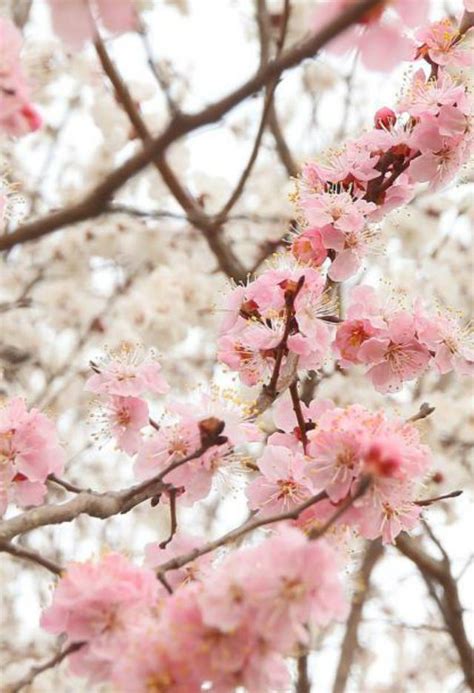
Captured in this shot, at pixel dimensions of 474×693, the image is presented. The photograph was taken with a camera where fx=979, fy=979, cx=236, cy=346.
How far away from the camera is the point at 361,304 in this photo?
1.98 m

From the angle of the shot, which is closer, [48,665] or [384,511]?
[48,665]

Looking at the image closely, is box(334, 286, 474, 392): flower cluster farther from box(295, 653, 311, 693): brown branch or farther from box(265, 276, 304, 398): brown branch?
box(295, 653, 311, 693): brown branch

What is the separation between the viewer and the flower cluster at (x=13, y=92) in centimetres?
150

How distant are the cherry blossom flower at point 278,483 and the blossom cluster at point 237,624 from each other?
0.53 m

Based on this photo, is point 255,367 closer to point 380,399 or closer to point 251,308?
point 251,308

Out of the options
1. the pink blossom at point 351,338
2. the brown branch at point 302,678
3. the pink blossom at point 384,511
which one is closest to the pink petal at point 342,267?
the pink blossom at point 351,338

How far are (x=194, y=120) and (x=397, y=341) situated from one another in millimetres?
1129

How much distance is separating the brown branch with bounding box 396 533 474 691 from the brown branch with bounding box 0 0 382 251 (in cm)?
210

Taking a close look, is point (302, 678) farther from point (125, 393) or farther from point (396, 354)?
point (125, 393)

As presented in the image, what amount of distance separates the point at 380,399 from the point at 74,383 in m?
1.56

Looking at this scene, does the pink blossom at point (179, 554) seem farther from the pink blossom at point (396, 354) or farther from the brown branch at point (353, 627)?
the brown branch at point (353, 627)

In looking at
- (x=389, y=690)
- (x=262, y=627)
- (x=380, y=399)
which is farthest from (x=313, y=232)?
(x=389, y=690)

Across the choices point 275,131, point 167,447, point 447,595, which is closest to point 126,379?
point 167,447

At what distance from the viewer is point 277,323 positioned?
1849mm
